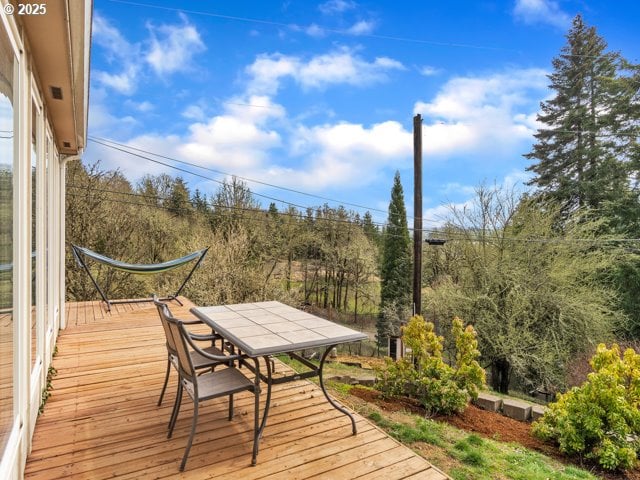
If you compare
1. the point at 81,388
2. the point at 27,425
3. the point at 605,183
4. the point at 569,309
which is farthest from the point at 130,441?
the point at 605,183

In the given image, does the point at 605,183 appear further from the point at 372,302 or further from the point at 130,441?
the point at 130,441

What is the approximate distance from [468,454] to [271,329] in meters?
1.67

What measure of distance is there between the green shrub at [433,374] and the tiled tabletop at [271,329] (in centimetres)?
152

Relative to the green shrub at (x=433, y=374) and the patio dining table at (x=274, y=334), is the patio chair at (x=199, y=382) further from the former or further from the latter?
the green shrub at (x=433, y=374)

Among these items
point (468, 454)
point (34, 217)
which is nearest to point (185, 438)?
point (34, 217)

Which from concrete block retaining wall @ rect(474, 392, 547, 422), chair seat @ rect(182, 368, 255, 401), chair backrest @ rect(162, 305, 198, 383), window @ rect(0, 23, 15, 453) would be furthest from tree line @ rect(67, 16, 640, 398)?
window @ rect(0, 23, 15, 453)

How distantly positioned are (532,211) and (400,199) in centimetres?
845

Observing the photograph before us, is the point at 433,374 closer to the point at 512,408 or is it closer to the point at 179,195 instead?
the point at 512,408

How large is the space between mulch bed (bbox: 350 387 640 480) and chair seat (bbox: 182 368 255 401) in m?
1.90

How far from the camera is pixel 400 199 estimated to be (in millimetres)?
18547

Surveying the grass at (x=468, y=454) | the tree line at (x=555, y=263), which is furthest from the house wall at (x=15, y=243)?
the tree line at (x=555, y=263)

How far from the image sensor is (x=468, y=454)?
8.41 ft

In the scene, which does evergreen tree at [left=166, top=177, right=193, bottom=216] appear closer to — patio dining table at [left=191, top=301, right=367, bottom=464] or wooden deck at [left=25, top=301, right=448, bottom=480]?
wooden deck at [left=25, top=301, right=448, bottom=480]

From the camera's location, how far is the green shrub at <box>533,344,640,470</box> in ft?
9.40
